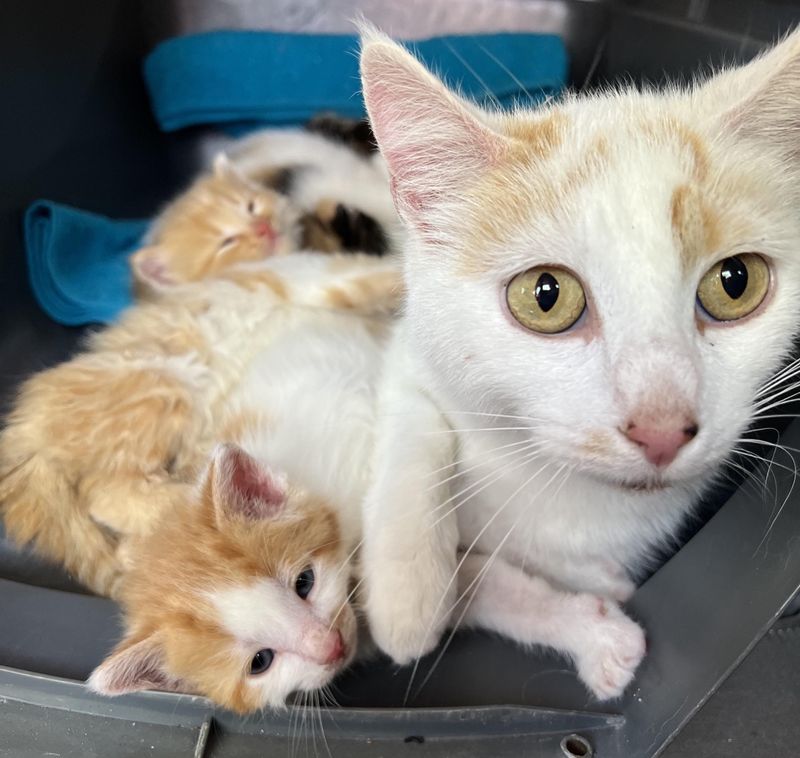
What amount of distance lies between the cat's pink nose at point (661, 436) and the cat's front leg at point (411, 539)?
29 cm

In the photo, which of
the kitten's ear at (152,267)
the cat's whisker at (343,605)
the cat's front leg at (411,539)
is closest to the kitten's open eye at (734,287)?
the cat's front leg at (411,539)

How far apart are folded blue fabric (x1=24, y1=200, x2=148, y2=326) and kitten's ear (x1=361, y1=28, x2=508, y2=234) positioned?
1.09 m

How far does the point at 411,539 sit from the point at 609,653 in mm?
289

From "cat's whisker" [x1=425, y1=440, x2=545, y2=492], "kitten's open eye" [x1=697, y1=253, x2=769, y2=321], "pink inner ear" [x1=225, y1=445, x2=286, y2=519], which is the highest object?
"kitten's open eye" [x1=697, y1=253, x2=769, y2=321]

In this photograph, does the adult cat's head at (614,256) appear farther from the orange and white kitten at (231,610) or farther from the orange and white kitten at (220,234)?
the orange and white kitten at (220,234)

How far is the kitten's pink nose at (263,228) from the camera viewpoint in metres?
1.71

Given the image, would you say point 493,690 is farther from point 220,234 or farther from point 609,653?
point 220,234

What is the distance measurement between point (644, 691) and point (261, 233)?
1276 mm

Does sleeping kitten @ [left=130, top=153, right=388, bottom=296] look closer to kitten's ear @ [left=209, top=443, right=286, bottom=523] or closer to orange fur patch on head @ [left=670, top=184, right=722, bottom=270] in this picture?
kitten's ear @ [left=209, top=443, right=286, bottom=523]

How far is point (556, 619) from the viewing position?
936mm

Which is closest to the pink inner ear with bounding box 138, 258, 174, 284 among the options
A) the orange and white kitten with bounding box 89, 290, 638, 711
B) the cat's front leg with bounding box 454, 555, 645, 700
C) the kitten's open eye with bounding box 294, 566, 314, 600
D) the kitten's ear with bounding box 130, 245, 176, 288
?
the kitten's ear with bounding box 130, 245, 176, 288

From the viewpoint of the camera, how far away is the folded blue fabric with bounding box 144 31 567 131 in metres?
1.86

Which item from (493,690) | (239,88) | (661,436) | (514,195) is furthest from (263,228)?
(661,436)

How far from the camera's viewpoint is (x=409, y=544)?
851 mm
